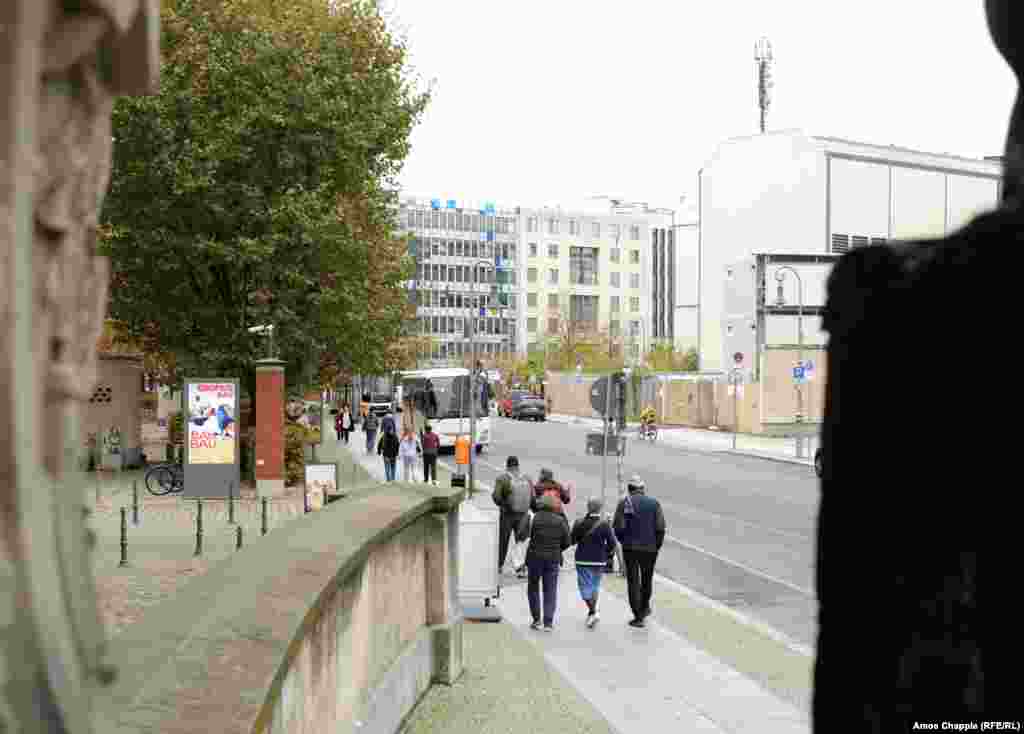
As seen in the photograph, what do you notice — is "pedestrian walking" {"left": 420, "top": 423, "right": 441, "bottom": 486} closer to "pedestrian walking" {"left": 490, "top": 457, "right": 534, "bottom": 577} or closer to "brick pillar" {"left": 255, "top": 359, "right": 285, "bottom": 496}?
"brick pillar" {"left": 255, "top": 359, "right": 285, "bottom": 496}

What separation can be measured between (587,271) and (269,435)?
379 ft

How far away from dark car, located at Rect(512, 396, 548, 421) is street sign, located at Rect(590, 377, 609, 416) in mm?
57273

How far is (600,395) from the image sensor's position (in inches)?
779

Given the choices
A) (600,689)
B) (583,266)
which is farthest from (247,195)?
(583,266)

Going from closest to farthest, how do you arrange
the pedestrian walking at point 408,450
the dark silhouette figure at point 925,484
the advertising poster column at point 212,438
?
the dark silhouette figure at point 925,484 → the advertising poster column at point 212,438 → the pedestrian walking at point 408,450

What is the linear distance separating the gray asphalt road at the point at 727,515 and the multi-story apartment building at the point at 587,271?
88.5 metres

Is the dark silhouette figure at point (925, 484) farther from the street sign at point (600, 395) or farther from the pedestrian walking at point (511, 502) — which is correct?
the street sign at point (600, 395)

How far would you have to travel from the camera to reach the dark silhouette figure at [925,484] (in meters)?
1.83

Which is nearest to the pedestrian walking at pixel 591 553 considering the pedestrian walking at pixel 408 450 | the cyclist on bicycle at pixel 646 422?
the pedestrian walking at pixel 408 450

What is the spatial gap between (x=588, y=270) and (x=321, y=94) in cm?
11394

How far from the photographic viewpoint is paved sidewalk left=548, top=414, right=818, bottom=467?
1746 inches

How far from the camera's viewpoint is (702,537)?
23.3 m

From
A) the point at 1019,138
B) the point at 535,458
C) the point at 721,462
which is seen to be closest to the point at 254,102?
the point at 535,458

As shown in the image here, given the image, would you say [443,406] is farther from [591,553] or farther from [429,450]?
[591,553]
